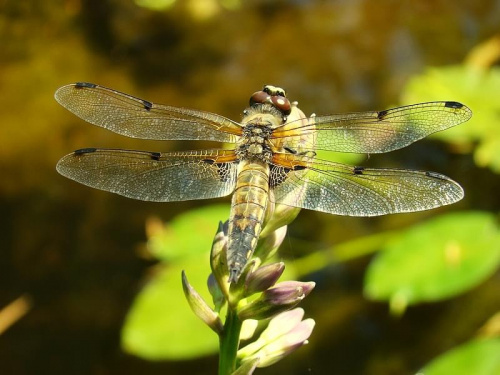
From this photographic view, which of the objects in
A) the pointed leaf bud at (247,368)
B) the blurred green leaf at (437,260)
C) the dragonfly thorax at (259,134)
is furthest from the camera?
the blurred green leaf at (437,260)

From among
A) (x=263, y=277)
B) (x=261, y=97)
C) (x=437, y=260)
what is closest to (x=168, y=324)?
(x=437, y=260)

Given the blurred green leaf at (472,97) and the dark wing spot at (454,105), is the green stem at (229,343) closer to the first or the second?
the dark wing spot at (454,105)

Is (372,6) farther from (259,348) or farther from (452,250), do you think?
(259,348)

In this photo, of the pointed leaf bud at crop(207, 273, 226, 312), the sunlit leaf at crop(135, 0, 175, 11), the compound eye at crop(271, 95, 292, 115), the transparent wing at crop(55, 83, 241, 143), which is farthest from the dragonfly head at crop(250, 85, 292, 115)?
the sunlit leaf at crop(135, 0, 175, 11)

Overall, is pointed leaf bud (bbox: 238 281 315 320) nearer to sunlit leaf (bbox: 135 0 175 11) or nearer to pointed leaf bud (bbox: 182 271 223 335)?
pointed leaf bud (bbox: 182 271 223 335)

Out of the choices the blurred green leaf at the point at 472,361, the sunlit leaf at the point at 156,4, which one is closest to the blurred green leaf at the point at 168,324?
the blurred green leaf at the point at 472,361
